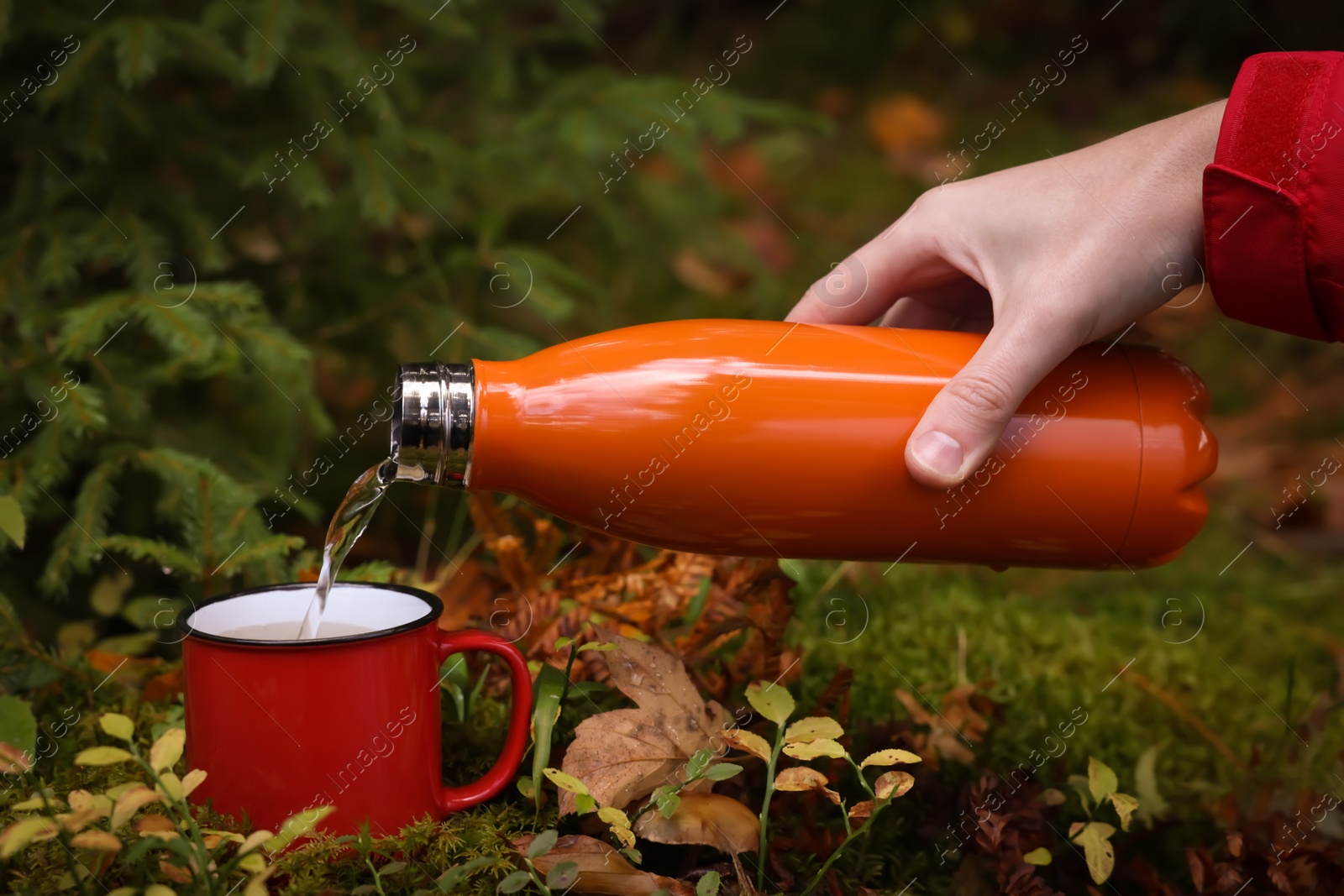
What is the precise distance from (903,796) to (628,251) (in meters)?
1.55

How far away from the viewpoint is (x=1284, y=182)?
3.55ft

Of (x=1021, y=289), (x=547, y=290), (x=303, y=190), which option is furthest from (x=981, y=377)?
(x=303, y=190)

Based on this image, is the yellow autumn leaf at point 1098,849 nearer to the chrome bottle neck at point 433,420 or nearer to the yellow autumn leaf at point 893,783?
the yellow autumn leaf at point 893,783

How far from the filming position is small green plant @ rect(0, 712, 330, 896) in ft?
2.90

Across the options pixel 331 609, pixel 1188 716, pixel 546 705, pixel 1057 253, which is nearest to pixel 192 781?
pixel 331 609

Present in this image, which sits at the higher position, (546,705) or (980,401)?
(980,401)

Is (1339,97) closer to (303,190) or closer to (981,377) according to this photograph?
(981,377)

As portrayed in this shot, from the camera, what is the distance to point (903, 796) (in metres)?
1.25

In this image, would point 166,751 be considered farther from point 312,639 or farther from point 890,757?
point 890,757

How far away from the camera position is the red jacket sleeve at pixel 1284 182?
1.07 metres

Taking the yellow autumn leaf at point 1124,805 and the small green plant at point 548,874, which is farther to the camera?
the yellow autumn leaf at point 1124,805

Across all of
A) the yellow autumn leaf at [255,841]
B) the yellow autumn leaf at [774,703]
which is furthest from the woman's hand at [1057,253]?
the yellow autumn leaf at [255,841]

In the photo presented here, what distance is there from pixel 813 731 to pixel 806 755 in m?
0.05

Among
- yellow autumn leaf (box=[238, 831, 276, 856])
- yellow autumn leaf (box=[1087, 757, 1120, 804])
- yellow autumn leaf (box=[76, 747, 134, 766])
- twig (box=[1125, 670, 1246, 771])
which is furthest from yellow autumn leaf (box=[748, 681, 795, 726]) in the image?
twig (box=[1125, 670, 1246, 771])
